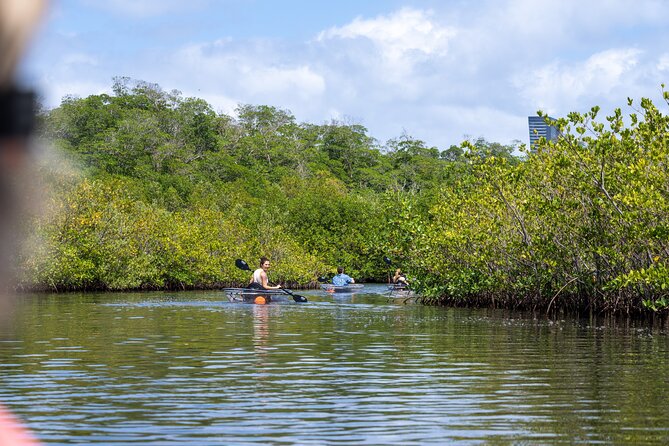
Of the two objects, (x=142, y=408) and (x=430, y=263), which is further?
(x=430, y=263)

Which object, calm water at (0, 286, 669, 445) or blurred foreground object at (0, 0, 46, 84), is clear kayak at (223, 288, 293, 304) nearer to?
calm water at (0, 286, 669, 445)

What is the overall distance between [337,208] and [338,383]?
2891 inches

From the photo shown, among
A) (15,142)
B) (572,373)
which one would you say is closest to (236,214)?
(572,373)

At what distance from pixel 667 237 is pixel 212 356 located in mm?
10844

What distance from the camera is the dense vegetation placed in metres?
23.2

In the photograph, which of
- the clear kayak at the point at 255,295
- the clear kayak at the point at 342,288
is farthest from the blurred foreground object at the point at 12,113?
the clear kayak at the point at 342,288

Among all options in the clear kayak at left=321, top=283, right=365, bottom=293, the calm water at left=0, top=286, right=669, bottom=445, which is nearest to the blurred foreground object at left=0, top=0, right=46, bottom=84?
the calm water at left=0, top=286, right=669, bottom=445

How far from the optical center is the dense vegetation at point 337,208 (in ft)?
76.0

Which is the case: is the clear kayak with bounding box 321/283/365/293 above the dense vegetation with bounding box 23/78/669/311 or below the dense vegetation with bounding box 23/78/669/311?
below

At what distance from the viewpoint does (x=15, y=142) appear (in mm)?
818

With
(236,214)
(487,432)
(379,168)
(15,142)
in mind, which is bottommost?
(487,432)

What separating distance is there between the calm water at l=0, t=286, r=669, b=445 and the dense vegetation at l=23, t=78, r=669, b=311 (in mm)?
2035

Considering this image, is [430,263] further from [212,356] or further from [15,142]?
[15,142]

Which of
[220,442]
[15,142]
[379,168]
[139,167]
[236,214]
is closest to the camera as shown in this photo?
[15,142]
